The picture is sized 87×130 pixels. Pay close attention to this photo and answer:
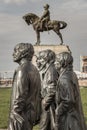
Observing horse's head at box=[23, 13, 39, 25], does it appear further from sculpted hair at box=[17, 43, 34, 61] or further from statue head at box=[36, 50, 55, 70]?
sculpted hair at box=[17, 43, 34, 61]

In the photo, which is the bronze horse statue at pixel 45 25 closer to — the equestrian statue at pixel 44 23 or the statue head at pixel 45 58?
the equestrian statue at pixel 44 23

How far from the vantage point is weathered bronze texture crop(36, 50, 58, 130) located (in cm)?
845

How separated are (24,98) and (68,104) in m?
2.11

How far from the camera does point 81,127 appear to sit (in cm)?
814

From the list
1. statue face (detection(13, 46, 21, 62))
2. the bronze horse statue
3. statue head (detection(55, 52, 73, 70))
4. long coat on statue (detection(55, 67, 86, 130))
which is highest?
the bronze horse statue

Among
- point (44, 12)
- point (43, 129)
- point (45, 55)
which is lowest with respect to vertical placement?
point (43, 129)

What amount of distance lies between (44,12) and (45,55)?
24149 millimetres

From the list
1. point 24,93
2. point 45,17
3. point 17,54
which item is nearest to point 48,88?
point 17,54

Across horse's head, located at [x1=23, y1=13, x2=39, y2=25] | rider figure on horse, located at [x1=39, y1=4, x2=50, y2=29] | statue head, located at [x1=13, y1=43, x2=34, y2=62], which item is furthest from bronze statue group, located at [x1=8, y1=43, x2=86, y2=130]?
rider figure on horse, located at [x1=39, y1=4, x2=50, y2=29]

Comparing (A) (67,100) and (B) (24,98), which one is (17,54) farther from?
(A) (67,100)

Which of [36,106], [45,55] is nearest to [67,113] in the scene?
[45,55]

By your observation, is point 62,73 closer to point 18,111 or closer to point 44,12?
point 18,111

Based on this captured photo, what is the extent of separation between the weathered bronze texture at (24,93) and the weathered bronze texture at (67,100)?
1.73m

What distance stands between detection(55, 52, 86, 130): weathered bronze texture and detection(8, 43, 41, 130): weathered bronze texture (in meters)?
1.73
